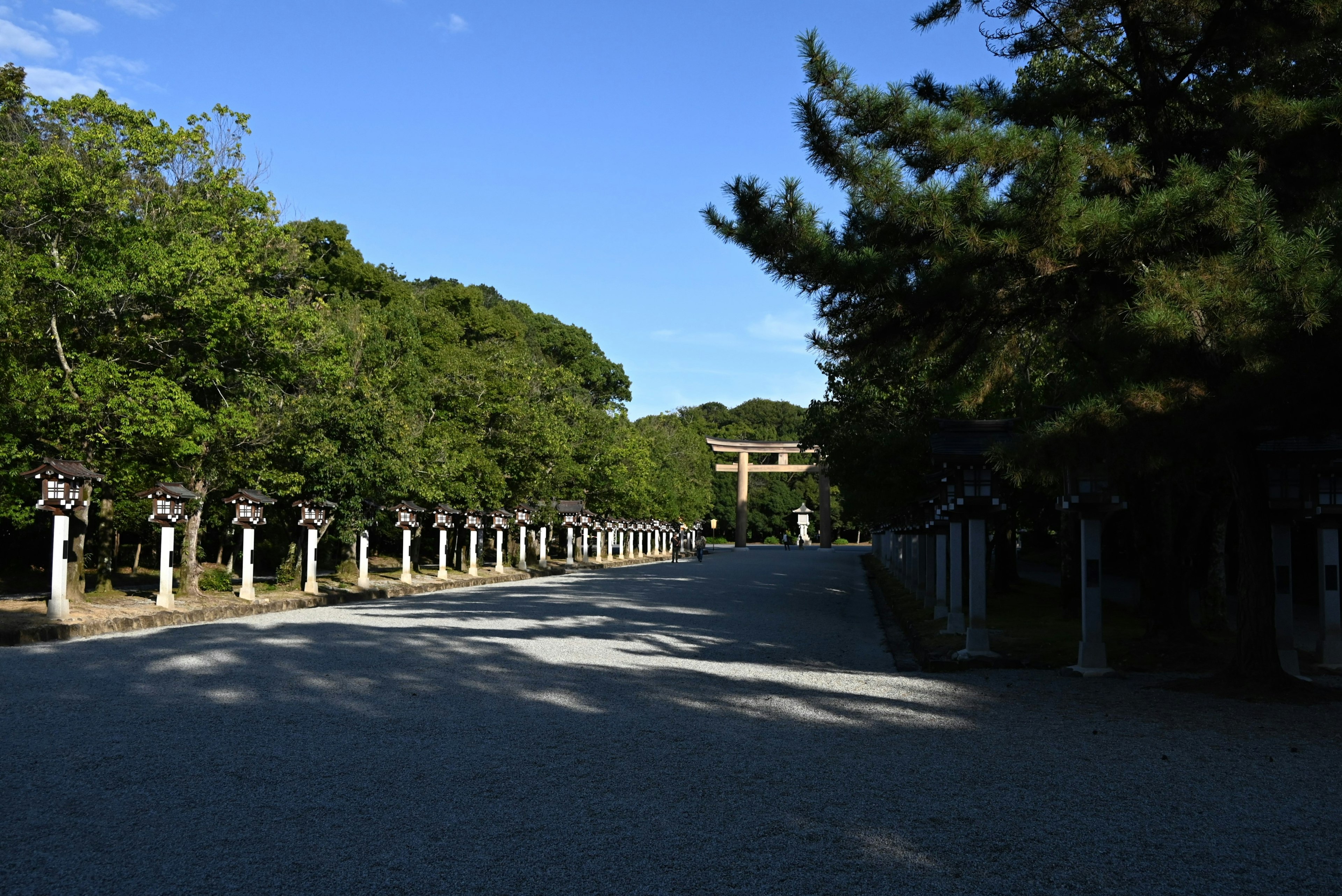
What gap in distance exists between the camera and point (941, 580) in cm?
1759

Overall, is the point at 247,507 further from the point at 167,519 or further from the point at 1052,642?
the point at 1052,642

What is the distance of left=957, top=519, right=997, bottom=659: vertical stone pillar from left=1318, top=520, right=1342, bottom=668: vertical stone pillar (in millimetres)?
3395

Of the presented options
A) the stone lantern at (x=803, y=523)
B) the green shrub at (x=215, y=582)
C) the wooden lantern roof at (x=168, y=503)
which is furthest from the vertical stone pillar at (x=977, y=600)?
the stone lantern at (x=803, y=523)

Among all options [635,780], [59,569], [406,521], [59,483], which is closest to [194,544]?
[59,483]

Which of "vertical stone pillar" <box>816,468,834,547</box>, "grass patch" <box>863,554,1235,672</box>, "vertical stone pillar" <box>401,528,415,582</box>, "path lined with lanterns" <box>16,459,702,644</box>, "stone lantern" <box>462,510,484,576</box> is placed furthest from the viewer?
"vertical stone pillar" <box>816,468,834,547</box>

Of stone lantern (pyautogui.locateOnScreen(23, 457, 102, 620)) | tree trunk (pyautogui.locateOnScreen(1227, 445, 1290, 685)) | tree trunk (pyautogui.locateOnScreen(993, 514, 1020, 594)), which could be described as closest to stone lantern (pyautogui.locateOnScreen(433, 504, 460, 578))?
stone lantern (pyautogui.locateOnScreen(23, 457, 102, 620))

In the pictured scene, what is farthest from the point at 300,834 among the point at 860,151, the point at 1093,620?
the point at 1093,620

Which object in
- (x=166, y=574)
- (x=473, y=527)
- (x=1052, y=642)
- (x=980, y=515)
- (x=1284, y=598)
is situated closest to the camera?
(x=1284, y=598)

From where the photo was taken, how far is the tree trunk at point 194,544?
750 inches

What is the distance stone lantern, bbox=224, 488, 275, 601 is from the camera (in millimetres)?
19469

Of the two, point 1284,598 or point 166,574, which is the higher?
point 1284,598

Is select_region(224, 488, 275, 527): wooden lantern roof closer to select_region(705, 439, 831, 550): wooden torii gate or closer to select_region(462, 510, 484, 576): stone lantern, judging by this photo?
select_region(462, 510, 484, 576): stone lantern

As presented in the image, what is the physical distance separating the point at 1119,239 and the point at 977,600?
17.4ft

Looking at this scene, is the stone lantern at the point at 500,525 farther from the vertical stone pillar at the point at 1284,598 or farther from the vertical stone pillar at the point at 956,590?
the vertical stone pillar at the point at 1284,598
